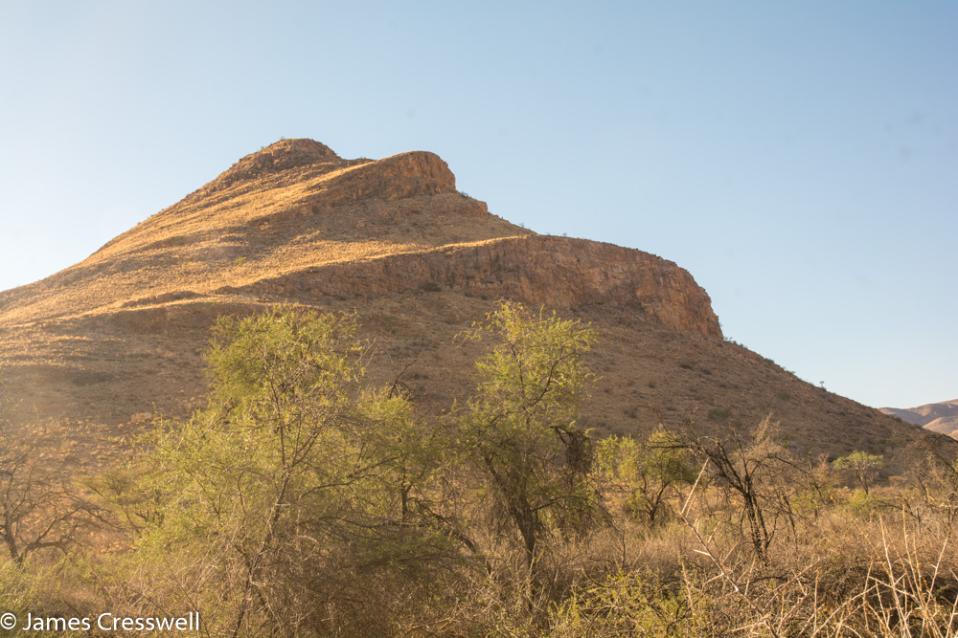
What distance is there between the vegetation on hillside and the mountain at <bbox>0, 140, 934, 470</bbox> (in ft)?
47.5

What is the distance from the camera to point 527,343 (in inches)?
464

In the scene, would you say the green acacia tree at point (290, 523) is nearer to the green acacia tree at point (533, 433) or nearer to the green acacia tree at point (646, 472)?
the green acacia tree at point (533, 433)

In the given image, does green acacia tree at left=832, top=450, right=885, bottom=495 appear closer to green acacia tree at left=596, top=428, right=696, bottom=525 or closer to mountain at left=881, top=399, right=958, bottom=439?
green acacia tree at left=596, top=428, right=696, bottom=525

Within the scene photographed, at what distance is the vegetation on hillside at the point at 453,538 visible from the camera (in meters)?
5.94

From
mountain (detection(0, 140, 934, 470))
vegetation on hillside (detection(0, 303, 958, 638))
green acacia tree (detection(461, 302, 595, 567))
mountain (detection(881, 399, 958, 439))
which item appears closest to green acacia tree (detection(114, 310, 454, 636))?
vegetation on hillside (detection(0, 303, 958, 638))

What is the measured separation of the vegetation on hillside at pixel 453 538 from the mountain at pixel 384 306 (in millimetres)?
14470

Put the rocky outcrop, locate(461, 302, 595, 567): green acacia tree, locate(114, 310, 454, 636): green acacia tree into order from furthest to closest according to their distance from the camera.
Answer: the rocky outcrop → locate(461, 302, 595, 567): green acacia tree → locate(114, 310, 454, 636): green acacia tree

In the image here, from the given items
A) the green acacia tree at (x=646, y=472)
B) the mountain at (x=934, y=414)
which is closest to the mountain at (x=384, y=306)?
the green acacia tree at (x=646, y=472)

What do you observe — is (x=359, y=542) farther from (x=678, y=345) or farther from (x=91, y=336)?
(x=678, y=345)

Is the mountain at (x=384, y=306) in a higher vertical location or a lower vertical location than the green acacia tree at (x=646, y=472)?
higher

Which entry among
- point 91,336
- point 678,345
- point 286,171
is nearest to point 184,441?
point 91,336

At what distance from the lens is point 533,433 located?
10.8m

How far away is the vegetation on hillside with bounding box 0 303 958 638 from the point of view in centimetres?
594

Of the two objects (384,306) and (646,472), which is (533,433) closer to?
(646,472)
